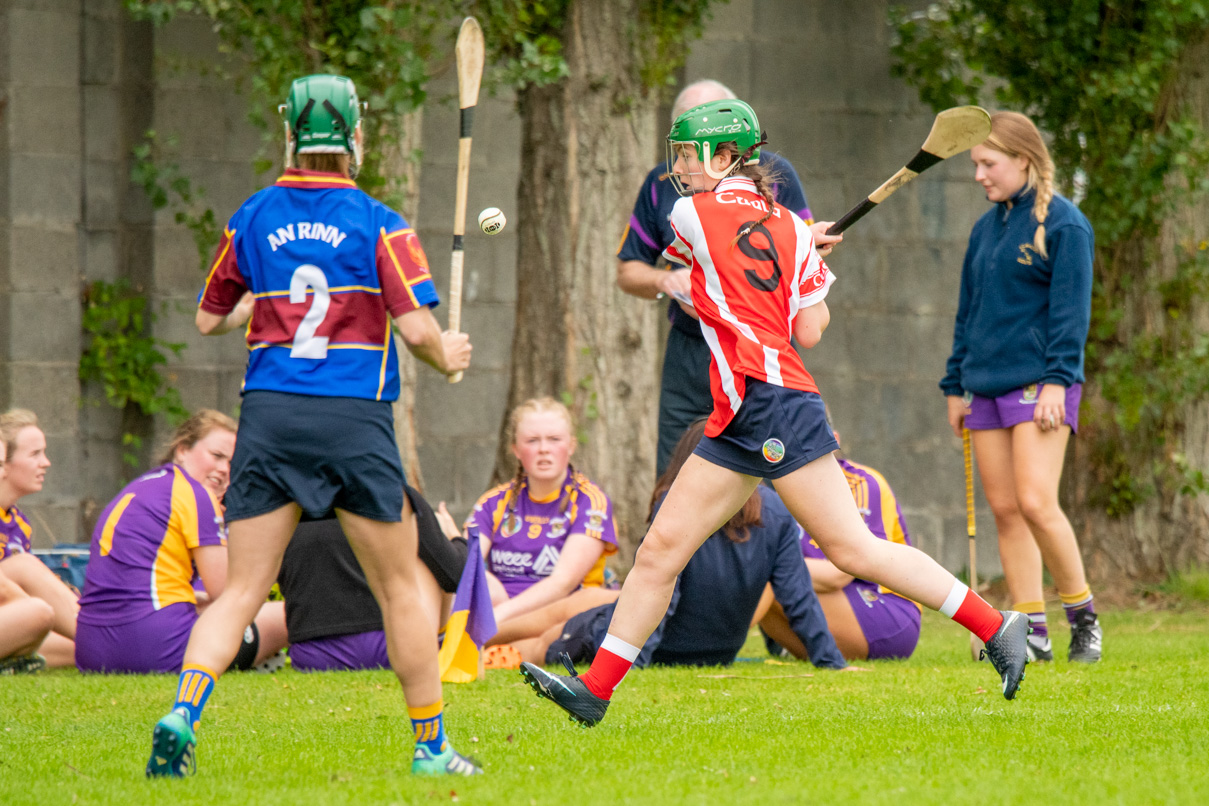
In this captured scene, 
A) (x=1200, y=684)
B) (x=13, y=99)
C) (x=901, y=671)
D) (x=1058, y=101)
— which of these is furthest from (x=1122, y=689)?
(x=13, y=99)

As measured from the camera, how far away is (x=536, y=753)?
3.72 meters

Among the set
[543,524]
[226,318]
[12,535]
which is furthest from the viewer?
[543,524]

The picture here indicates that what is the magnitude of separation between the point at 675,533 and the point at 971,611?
88 cm

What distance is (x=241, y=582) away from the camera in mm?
3414

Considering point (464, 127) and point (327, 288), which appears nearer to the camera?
point (327, 288)

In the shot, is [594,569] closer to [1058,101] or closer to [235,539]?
[235,539]

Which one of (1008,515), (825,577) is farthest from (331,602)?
(1008,515)

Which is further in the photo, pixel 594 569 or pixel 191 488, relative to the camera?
pixel 594 569

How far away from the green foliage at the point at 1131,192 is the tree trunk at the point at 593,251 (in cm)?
271

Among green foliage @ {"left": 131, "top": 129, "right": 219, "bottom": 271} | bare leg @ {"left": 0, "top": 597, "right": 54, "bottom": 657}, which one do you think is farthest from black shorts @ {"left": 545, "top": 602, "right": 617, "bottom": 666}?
green foliage @ {"left": 131, "top": 129, "right": 219, "bottom": 271}

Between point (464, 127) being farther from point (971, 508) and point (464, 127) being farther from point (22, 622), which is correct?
point (971, 508)

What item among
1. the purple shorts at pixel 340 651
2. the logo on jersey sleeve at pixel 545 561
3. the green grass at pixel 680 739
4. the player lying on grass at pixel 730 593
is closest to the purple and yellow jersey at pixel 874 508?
the player lying on grass at pixel 730 593

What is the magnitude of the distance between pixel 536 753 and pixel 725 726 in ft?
2.26

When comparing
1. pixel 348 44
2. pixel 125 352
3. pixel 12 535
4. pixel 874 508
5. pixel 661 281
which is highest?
pixel 348 44
